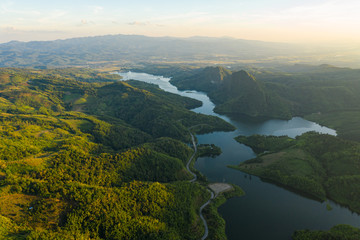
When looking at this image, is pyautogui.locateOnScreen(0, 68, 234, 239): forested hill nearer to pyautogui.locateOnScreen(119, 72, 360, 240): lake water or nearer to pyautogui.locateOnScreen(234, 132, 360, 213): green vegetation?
pyautogui.locateOnScreen(119, 72, 360, 240): lake water

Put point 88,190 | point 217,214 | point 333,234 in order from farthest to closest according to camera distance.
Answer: point 217,214 < point 88,190 < point 333,234

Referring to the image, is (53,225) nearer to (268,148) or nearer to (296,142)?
(268,148)

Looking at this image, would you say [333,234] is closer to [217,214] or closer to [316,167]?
[217,214]

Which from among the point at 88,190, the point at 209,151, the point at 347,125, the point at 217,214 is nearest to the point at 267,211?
the point at 217,214

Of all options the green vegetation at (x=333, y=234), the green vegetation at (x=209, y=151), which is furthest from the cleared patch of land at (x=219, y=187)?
the green vegetation at (x=209, y=151)

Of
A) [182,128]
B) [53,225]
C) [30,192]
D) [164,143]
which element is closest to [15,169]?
[30,192]

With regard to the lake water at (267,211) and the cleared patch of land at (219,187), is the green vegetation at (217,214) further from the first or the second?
the lake water at (267,211)

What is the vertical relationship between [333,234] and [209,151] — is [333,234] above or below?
above
